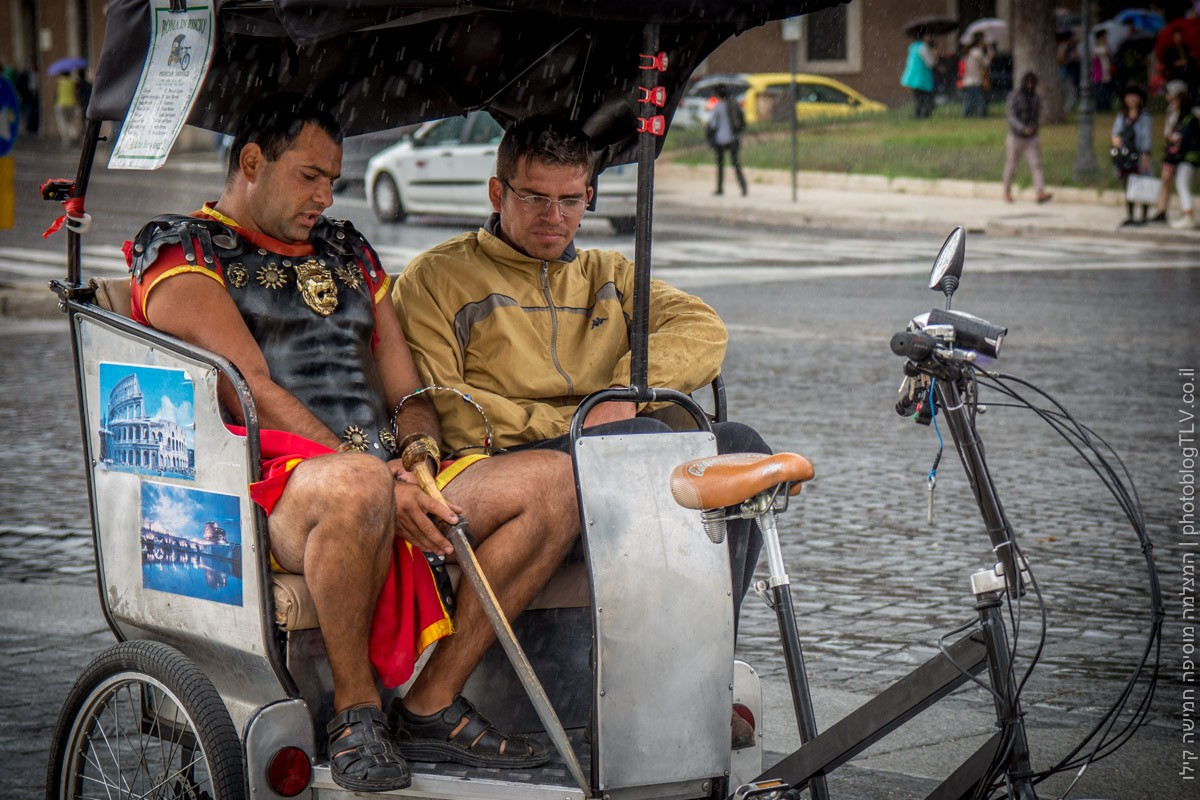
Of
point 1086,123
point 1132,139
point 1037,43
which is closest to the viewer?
point 1132,139

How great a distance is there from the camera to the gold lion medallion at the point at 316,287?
3.63 meters

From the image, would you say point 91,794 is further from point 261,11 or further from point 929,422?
point 929,422

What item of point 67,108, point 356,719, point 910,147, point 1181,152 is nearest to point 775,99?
point 910,147

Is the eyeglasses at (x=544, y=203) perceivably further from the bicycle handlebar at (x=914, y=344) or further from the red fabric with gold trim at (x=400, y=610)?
the bicycle handlebar at (x=914, y=344)

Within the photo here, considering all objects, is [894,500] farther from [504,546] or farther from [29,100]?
[29,100]

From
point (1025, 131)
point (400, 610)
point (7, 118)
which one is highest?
point (7, 118)

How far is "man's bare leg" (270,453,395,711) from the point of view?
3107 millimetres

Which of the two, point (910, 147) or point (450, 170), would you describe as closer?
point (450, 170)

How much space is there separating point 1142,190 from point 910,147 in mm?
8377

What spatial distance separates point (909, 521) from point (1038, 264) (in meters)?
10.4

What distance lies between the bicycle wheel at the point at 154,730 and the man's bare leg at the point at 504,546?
395 millimetres

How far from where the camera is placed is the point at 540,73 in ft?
14.0

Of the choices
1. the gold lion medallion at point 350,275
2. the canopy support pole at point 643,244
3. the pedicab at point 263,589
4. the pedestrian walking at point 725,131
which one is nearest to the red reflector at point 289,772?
the pedicab at point 263,589

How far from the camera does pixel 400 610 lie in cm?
329
